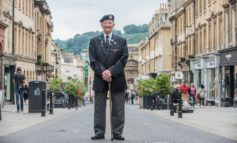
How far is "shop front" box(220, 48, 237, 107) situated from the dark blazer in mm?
33160

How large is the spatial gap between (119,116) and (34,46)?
192 feet

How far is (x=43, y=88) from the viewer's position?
26.6 metres

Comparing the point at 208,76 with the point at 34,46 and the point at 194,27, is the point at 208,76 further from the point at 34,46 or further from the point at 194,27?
the point at 34,46

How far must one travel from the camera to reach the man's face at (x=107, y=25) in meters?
10.9

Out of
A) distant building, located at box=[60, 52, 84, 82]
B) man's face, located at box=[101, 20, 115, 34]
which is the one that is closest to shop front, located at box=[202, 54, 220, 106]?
man's face, located at box=[101, 20, 115, 34]

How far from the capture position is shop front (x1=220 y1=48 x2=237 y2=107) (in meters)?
44.0

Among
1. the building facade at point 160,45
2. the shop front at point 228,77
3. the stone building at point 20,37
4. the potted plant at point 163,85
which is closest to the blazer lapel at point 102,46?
the stone building at point 20,37

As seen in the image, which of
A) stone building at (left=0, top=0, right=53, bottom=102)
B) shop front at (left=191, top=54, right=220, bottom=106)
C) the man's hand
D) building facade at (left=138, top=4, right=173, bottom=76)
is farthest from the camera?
building facade at (left=138, top=4, right=173, bottom=76)

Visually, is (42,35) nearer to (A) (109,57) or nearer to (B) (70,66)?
(A) (109,57)

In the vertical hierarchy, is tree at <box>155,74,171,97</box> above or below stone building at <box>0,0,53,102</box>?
below

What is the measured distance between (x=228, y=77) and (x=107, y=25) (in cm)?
3632

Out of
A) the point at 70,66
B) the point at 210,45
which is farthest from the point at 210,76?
the point at 70,66

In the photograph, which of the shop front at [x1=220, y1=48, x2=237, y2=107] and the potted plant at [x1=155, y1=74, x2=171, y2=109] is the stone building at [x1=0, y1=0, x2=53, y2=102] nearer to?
the potted plant at [x1=155, y1=74, x2=171, y2=109]

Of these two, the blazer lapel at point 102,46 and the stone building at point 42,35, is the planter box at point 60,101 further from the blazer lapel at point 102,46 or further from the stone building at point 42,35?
the blazer lapel at point 102,46
